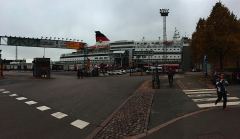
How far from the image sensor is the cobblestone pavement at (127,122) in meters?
13.0

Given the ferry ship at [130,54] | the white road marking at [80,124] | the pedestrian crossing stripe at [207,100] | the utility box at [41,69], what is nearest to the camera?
the white road marking at [80,124]

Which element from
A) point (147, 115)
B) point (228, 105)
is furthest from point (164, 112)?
point (228, 105)

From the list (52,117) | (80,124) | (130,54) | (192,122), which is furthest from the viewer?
(130,54)

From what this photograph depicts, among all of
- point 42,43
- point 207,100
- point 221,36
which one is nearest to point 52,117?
point 207,100

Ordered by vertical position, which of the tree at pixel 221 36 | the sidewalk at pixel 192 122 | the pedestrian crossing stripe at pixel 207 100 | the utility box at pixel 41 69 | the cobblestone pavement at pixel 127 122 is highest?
the tree at pixel 221 36

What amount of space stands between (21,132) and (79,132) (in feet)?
5.97

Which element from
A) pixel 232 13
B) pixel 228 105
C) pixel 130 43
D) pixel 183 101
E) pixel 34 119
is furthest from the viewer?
pixel 130 43

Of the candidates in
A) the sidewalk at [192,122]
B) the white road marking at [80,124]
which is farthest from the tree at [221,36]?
the white road marking at [80,124]

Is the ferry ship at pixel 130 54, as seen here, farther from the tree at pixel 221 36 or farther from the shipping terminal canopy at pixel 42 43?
the tree at pixel 221 36

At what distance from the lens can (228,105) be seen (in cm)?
2022

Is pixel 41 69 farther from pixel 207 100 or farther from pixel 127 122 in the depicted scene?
pixel 127 122

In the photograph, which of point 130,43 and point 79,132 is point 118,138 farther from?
point 130,43

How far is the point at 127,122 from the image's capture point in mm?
15422

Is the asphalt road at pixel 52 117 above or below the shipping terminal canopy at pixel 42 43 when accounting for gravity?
below
